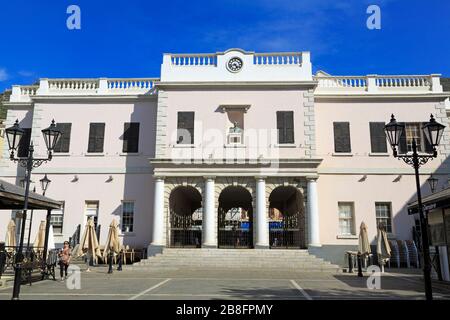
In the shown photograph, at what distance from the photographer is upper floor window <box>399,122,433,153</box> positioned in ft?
76.5

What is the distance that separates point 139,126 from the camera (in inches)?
974

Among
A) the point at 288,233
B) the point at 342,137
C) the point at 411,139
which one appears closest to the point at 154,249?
the point at 288,233

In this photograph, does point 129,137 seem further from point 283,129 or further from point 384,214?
point 384,214

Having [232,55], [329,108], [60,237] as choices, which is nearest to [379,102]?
[329,108]

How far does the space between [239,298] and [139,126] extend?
1666cm

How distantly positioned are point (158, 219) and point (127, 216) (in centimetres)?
305

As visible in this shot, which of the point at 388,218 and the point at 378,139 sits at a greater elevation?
the point at 378,139

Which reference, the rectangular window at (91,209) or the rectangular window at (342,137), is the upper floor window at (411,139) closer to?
the rectangular window at (342,137)

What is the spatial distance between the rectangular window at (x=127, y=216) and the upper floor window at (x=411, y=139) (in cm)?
1661

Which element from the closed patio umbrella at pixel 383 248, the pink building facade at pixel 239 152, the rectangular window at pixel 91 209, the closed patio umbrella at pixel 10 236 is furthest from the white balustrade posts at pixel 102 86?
the closed patio umbrella at pixel 383 248

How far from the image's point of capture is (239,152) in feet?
73.8

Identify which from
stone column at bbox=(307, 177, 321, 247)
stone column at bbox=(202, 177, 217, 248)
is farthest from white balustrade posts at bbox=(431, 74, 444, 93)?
stone column at bbox=(202, 177, 217, 248)

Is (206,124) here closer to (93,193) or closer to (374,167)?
(93,193)

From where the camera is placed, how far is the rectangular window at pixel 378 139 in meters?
23.6
